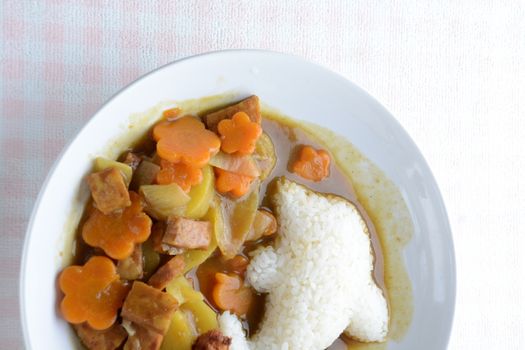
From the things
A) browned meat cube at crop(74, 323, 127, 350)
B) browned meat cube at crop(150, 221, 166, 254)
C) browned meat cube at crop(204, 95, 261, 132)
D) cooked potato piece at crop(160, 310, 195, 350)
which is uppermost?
browned meat cube at crop(204, 95, 261, 132)

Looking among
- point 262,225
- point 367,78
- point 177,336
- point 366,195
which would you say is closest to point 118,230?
point 177,336

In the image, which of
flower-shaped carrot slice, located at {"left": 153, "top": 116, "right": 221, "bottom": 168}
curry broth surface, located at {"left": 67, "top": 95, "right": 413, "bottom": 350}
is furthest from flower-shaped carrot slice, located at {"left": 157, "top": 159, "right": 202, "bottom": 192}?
curry broth surface, located at {"left": 67, "top": 95, "right": 413, "bottom": 350}

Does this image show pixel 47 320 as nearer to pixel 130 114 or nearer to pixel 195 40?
pixel 130 114

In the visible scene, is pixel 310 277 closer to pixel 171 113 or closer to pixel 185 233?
pixel 185 233

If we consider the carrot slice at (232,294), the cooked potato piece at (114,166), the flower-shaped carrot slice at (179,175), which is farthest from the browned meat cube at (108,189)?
the carrot slice at (232,294)

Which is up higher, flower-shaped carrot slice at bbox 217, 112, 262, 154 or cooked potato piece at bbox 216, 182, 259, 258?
flower-shaped carrot slice at bbox 217, 112, 262, 154

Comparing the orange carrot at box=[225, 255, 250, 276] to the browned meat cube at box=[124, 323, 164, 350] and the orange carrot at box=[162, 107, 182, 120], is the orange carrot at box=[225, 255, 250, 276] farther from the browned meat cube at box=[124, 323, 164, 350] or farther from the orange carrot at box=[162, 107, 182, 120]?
the orange carrot at box=[162, 107, 182, 120]

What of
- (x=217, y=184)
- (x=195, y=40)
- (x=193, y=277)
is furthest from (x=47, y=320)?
(x=195, y=40)
